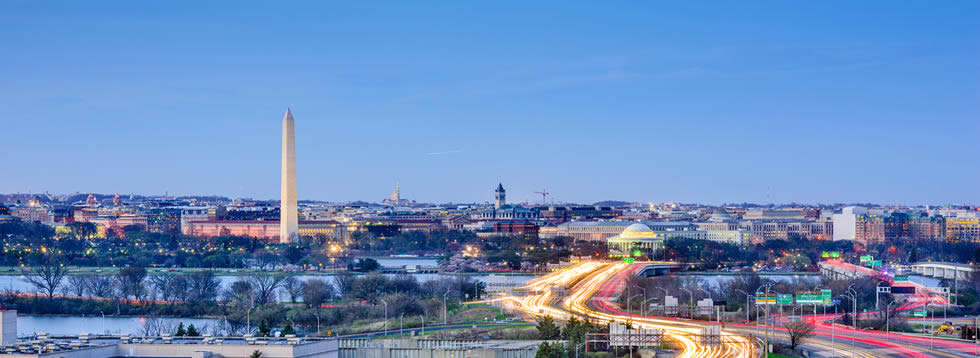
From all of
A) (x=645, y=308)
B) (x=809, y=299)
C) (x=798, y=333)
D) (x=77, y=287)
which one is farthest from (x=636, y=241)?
(x=798, y=333)

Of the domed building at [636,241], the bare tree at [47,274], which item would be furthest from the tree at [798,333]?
the domed building at [636,241]

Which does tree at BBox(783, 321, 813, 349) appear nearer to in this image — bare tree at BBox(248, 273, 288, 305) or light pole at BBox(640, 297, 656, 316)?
light pole at BBox(640, 297, 656, 316)

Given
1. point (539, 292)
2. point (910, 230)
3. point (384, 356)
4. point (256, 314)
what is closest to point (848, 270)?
point (539, 292)

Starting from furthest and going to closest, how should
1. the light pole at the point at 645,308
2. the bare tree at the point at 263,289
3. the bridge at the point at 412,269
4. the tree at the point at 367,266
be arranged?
the bridge at the point at 412,269 < the tree at the point at 367,266 < the bare tree at the point at 263,289 < the light pole at the point at 645,308

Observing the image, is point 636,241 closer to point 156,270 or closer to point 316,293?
point 156,270

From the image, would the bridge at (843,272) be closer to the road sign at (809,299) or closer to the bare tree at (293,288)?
the road sign at (809,299)

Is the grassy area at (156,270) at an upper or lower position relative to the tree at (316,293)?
lower

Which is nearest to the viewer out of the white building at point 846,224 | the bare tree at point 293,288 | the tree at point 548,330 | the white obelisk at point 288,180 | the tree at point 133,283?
the tree at point 548,330

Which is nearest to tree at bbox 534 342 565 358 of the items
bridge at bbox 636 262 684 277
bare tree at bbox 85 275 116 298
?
bare tree at bbox 85 275 116 298
